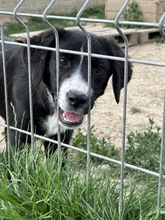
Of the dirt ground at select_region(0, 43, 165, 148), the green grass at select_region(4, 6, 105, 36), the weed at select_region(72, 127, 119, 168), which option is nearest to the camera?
the weed at select_region(72, 127, 119, 168)

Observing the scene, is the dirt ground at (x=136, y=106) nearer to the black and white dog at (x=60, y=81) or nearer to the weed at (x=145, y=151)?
the weed at (x=145, y=151)

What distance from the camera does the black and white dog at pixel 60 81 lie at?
7.49ft

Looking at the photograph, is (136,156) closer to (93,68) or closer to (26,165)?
(93,68)

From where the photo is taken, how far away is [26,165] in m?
2.10

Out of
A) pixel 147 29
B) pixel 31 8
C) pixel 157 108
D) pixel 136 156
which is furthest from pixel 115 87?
pixel 31 8

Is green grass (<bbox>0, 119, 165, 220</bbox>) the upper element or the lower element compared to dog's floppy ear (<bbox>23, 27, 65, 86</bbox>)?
lower

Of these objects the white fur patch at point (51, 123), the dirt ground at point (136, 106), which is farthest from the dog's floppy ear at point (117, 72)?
the dirt ground at point (136, 106)

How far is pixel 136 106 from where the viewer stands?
Result: 4562 mm

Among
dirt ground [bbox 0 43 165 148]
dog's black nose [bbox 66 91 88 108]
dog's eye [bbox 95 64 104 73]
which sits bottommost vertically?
dirt ground [bbox 0 43 165 148]

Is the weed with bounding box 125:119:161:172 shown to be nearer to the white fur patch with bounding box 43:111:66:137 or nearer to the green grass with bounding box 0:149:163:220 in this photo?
the white fur patch with bounding box 43:111:66:137

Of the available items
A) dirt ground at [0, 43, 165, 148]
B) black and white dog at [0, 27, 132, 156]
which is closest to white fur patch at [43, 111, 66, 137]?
black and white dog at [0, 27, 132, 156]

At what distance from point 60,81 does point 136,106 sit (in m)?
2.32

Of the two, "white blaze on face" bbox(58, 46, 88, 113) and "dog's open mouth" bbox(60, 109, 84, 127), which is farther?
"dog's open mouth" bbox(60, 109, 84, 127)

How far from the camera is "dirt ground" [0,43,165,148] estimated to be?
394cm
